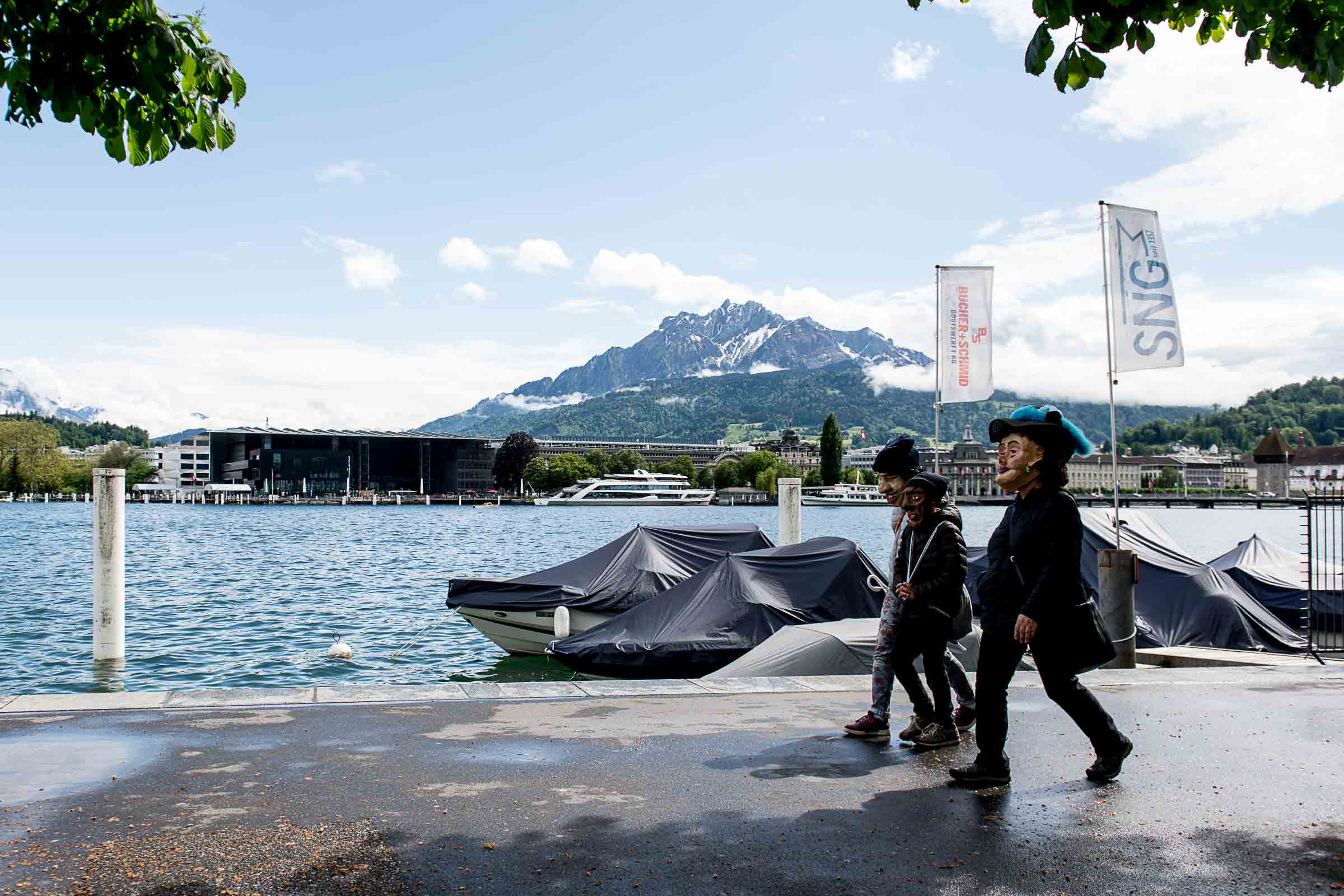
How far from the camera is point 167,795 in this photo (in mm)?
6188

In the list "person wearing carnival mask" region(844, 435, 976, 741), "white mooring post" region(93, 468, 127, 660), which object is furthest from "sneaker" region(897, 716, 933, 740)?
"white mooring post" region(93, 468, 127, 660)

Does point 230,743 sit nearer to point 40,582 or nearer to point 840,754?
point 840,754

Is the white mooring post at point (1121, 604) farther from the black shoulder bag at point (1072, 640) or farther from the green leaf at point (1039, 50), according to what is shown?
the green leaf at point (1039, 50)

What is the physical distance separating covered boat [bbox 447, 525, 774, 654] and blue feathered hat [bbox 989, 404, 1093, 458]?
13096mm

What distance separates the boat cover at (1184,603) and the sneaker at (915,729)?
30.1ft

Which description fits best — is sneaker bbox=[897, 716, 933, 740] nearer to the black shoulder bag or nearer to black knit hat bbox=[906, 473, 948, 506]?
the black shoulder bag

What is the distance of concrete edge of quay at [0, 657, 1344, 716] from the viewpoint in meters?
8.81

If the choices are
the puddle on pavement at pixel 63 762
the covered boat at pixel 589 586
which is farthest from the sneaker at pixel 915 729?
the covered boat at pixel 589 586

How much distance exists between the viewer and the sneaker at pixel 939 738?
25.0 ft

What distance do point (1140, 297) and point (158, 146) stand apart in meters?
16.0

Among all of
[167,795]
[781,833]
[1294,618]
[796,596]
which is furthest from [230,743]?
[1294,618]

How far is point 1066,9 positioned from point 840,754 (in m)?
4.91

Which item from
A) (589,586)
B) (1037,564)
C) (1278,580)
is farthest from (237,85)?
(1278,580)

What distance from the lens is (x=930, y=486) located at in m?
7.81
